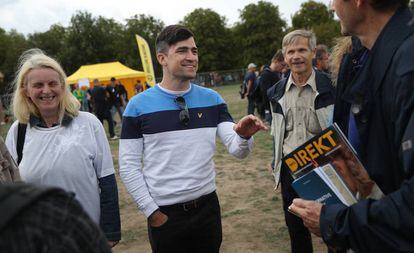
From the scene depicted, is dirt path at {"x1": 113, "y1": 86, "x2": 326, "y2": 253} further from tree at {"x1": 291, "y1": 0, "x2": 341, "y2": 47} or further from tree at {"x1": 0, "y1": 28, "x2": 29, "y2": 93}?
tree at {"x1": 291, "y1": 0, "x2": 341, "y2": 47}

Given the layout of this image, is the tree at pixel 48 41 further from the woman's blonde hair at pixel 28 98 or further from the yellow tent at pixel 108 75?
the woman's blonde hair at pixel 28 98

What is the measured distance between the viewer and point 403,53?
52.9 inches

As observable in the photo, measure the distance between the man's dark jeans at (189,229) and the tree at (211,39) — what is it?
187 feet

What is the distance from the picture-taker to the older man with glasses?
2736mm

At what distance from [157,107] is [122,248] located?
8.45ft

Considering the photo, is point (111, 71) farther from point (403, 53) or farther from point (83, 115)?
point (403, 53)

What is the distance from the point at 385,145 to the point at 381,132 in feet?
0.17

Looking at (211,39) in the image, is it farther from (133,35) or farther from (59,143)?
(59,143)

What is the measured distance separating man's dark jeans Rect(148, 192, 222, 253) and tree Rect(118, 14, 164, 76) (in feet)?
189

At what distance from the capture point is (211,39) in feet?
199

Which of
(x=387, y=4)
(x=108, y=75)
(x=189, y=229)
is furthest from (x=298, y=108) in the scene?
(x=108, y=75)

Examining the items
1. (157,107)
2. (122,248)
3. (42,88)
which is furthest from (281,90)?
(122,248)

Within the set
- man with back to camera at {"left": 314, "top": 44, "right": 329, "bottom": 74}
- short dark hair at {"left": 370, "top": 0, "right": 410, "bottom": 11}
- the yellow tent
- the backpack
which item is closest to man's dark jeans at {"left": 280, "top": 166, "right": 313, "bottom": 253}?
short dark hair at {"left": 370, "top": 0, "right": 410, "bottom": 11}

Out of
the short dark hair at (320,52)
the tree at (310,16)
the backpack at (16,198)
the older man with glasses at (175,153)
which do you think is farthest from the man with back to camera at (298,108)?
the tree at (310,16)
